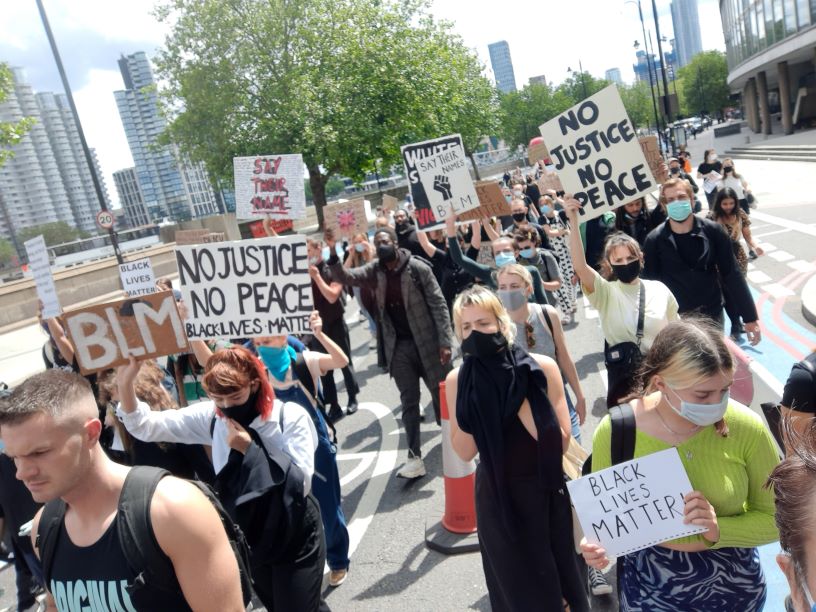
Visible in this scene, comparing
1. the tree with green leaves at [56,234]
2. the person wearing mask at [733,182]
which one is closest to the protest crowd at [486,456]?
the person wearing mask at [733,182]

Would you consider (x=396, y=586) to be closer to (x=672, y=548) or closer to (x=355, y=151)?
(x=672, y=548)

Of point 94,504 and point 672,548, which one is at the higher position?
point 94,504

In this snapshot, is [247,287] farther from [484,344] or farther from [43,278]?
[43,278]

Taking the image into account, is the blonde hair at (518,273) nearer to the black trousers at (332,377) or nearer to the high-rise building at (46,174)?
the black trousers at (332,377)

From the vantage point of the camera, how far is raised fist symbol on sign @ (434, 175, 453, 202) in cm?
718

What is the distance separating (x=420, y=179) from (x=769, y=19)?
A: 41.9 meters

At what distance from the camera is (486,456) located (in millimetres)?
2910

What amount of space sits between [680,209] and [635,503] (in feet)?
10.7

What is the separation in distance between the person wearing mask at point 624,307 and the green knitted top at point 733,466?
4.94 feet

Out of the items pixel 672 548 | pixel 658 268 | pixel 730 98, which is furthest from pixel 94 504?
pixel 730 98

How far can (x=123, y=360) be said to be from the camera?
3.64m

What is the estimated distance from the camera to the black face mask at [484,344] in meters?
3.01

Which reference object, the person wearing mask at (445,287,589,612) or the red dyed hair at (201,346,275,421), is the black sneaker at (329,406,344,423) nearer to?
the red dyed hair at (201,346,275,421)

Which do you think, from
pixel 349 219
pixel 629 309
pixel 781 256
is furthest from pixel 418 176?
pixel 781 256
